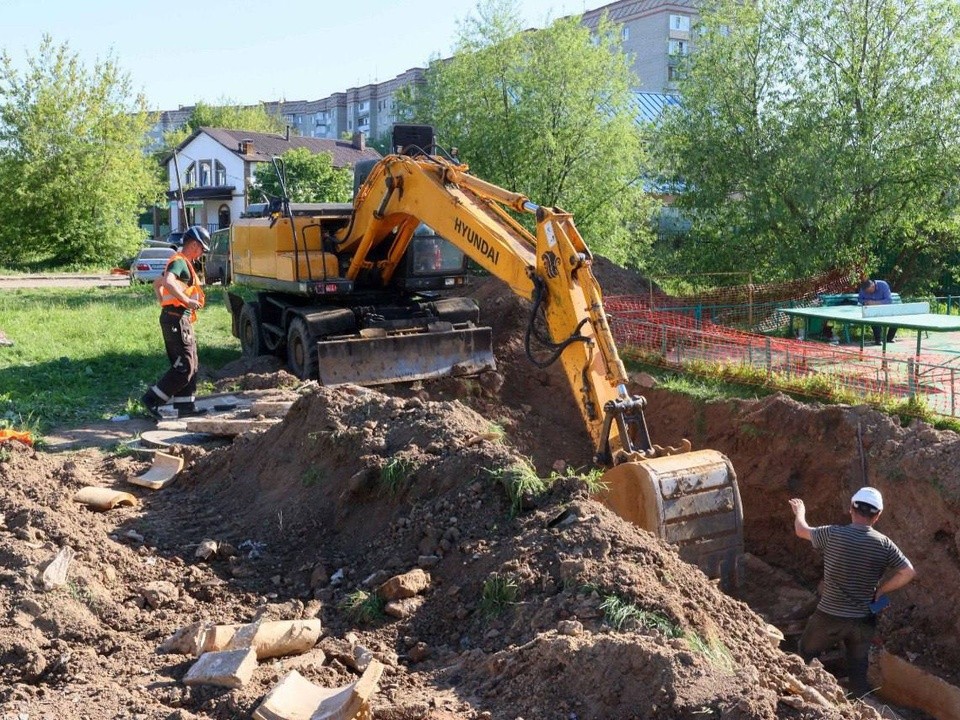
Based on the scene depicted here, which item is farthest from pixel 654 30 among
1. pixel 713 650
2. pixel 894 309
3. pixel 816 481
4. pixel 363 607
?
pixel 713 650

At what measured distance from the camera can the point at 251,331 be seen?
14.5 meters

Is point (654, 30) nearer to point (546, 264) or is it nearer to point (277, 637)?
point (546, 264)

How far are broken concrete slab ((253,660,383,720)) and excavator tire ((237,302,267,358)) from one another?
973 cm

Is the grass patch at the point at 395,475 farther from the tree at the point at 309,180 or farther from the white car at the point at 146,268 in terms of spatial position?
the tree at the point at 309,180

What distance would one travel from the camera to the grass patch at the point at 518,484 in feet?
21.0

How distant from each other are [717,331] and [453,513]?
9.27m

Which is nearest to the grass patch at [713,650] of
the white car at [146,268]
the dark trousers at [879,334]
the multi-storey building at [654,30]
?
the dark trousers at [879,334]

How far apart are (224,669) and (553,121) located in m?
19.2

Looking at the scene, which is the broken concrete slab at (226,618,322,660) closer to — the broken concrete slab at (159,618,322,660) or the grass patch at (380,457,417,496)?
the broken concrete slab at (159,618,322,660)

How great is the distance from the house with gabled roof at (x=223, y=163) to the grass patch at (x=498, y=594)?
44.2 meters

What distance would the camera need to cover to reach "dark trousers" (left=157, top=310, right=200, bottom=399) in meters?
10.3

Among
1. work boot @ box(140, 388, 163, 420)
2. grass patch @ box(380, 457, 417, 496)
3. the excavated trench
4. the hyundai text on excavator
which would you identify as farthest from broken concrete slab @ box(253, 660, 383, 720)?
work boot @ box(140, 388, 163, 420)

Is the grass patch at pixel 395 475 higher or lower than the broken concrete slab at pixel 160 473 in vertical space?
higher

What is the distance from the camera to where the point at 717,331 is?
1495 centimetres
